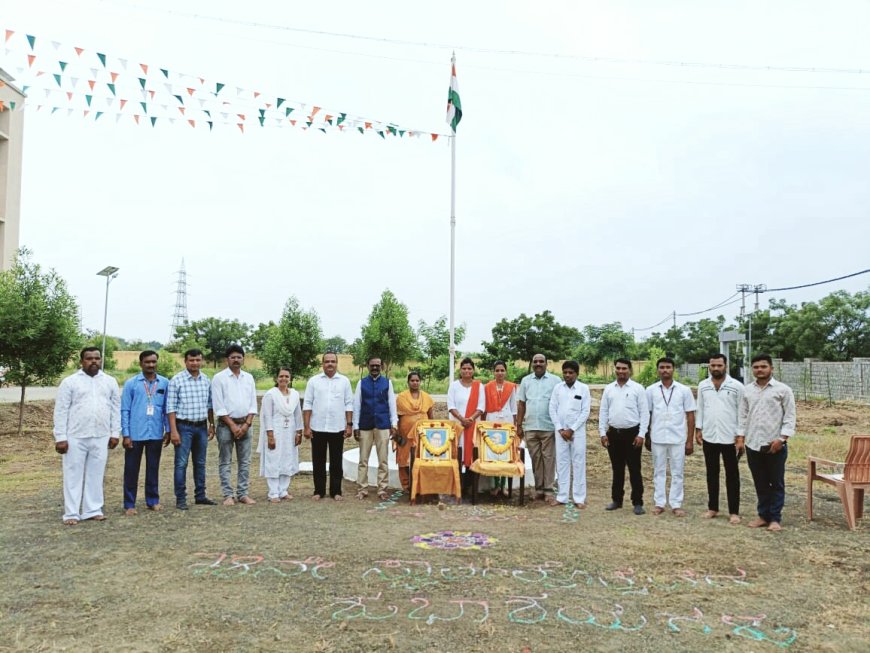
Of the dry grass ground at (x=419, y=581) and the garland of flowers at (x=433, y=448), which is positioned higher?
the garland of flowers at (x=433, y=448)

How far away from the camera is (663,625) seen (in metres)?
4.15

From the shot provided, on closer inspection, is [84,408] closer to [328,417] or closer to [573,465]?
[328,417]

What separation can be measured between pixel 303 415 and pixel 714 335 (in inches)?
→ 2010

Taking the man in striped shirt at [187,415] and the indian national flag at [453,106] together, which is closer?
the man in striped shirt at [187,415]

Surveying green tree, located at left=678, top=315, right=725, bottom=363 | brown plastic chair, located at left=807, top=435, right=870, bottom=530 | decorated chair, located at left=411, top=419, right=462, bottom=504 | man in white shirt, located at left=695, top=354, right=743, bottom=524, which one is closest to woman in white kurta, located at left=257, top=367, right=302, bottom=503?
decorated chair, located at left=411, top=419, right=462, bottom=504

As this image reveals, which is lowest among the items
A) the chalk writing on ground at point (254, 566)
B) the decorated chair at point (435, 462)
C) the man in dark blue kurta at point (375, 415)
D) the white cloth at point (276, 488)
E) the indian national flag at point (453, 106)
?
the chalk writing on ground at point (254, 566)

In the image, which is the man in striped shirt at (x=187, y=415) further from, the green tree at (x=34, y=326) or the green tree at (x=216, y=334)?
the green tree at (x=216, y=334)

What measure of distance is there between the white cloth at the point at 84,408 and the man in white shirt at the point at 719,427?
623cm

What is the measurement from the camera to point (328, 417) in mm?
8016

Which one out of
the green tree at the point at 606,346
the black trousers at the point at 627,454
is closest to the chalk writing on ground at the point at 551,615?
the black trousers at the point at 627,454

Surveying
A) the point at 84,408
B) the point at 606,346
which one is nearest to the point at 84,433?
the point at 84,408

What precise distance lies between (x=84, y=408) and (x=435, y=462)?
12.6 ft

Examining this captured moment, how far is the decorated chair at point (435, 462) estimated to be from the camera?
7863 mm

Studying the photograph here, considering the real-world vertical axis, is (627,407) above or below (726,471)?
above
